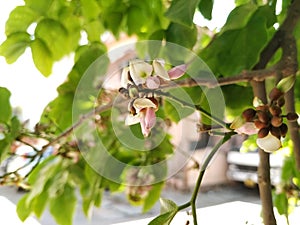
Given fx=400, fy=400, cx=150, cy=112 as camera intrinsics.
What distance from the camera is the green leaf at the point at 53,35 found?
39 centimetres

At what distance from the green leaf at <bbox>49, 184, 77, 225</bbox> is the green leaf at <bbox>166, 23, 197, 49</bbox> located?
0.22 m

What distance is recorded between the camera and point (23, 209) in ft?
1.52

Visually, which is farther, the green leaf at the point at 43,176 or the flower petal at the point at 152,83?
the green leaf at the point at 43,176

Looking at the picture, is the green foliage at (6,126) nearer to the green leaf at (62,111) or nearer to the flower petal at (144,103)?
the green leaf at (62,111)

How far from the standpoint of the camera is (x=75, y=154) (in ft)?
1.55

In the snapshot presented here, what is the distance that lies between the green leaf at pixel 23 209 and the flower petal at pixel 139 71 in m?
0.29

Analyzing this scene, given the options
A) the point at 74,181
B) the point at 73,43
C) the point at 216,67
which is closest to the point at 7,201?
the point at 74,181

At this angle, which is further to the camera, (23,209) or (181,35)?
(23,209)

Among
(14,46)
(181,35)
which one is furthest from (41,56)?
(181,35)

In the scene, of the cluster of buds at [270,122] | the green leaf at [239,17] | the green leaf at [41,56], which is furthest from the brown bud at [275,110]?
the green leaf at [41,56]

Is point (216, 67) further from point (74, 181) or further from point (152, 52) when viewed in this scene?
point (74, 181)

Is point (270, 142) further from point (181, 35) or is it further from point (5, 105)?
point (5, 105)

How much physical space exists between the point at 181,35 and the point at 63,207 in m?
0.24

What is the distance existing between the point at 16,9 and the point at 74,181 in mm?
210
